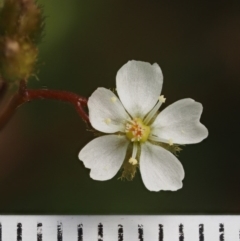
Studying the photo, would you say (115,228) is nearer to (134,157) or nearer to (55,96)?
(134,157)

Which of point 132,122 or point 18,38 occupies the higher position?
point 18,38

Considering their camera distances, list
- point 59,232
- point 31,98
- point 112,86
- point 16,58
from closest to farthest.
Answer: point 16,58, point 31,98, point 59,232, point 112,86

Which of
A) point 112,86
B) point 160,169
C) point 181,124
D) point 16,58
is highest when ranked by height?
point 112,86

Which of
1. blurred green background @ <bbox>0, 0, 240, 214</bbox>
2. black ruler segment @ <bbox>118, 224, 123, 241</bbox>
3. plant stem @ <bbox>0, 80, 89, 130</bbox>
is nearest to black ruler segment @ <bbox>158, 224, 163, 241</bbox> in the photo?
black ruler segment @ <bbox>118, 224, 123, 241</bbox>

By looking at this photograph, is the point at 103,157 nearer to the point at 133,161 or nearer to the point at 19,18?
the point at 133,161

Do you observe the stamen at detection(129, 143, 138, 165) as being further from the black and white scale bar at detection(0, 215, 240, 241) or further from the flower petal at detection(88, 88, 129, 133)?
the black and white scale bar at detection(0, 215, 240, 241)

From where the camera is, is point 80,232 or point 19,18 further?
point 80,232

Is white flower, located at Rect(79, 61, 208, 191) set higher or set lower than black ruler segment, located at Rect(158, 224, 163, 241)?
higher

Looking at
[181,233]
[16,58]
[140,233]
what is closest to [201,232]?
[181,233]

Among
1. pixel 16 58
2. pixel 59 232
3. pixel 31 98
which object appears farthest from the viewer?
pixel 59 232
